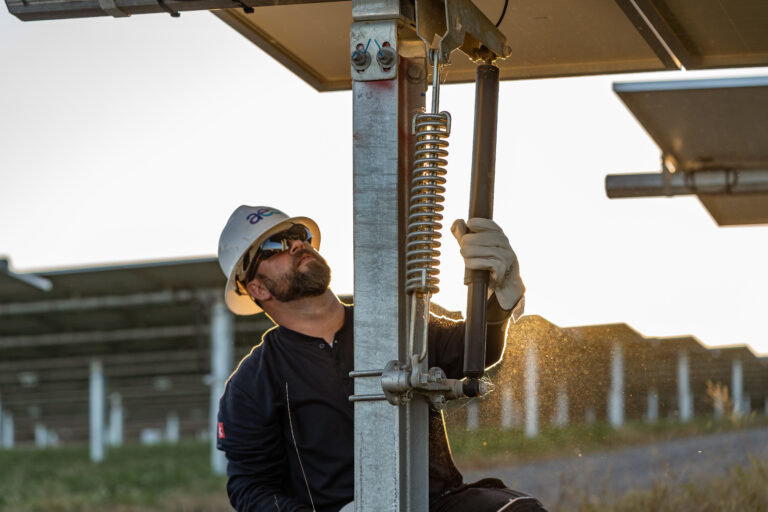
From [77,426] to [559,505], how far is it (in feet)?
171

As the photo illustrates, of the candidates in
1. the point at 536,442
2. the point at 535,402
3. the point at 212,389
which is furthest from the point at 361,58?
the point at 212,389

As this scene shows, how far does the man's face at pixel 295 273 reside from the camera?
3.74 m

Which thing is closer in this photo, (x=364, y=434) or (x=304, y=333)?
(x=364, y=434)

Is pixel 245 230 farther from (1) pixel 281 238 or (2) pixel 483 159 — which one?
(2) pixel 483 159

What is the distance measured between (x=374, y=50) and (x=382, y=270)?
1.69ft

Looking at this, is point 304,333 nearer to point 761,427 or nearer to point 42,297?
point 761,427

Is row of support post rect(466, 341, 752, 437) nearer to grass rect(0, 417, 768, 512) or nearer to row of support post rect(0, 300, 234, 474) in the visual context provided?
grass rect(0, 417, 768, 512)

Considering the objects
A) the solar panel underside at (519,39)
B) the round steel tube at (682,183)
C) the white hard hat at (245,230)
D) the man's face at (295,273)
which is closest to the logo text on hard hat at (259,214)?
the white hard hat at (245,230)

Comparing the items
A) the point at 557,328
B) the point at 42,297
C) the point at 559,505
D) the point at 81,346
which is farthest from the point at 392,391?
the point at 81,346

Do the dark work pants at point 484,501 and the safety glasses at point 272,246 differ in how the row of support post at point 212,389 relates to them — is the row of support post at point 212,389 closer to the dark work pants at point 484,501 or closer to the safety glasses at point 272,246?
the safety glasses at point 272,246

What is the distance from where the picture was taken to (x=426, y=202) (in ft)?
8.41

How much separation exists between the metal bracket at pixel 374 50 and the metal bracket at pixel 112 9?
0.84 m

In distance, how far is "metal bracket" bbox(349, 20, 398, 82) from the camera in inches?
102

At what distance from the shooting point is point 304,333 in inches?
149
